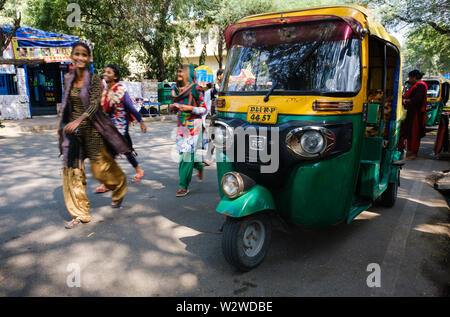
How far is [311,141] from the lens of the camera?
118 inches

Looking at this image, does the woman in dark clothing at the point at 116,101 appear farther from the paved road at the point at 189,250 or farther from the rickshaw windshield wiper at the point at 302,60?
the rickshaw windshield wiper at the point at 302,60

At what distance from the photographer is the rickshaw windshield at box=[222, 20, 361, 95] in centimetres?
313

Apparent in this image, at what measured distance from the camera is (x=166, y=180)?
242 inches

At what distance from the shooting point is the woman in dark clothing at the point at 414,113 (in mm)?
8234

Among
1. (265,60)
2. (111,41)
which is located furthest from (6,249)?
(111,41)

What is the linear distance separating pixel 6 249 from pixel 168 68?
20434 mm

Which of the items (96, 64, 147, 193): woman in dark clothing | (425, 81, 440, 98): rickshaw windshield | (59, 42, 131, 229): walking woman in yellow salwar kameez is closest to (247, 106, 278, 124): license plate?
(59, 42, 131, 229): walking woman in yellow salwar kameez

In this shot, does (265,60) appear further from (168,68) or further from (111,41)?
(168,68)

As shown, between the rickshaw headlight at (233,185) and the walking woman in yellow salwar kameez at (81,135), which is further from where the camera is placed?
the walking woman in yellow salwar kameez at (81,135)

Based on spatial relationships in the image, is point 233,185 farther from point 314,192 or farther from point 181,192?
point 181,192

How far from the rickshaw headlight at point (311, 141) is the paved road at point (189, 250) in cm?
104

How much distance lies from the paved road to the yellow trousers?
209 millimetres
